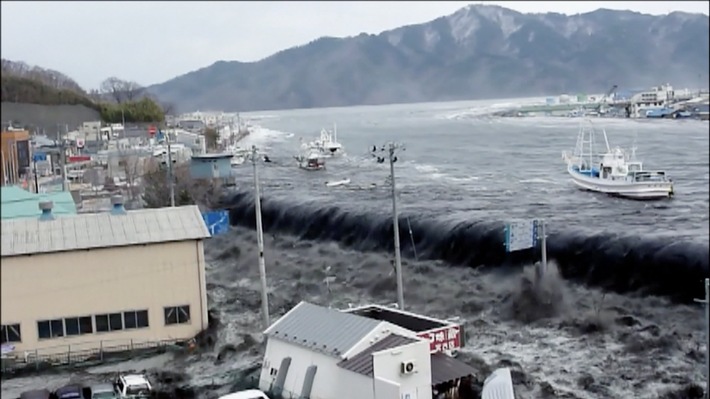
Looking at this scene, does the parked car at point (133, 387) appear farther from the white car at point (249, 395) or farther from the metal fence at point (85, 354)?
the white car at point (249, 395)

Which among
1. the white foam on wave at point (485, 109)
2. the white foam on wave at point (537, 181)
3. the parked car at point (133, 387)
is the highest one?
the white foam on wave at point (485, 109)

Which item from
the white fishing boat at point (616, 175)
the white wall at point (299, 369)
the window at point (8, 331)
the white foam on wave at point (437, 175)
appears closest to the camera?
the window at point (8, 331)

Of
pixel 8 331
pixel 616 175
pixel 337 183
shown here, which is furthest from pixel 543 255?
pixel 337 183

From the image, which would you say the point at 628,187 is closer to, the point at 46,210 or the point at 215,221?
the point at 215,221

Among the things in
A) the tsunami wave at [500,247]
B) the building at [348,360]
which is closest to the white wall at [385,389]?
the building at [348,360]

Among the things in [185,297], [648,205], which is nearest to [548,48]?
[648,205]

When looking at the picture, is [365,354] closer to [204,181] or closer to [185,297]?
[185,297]
